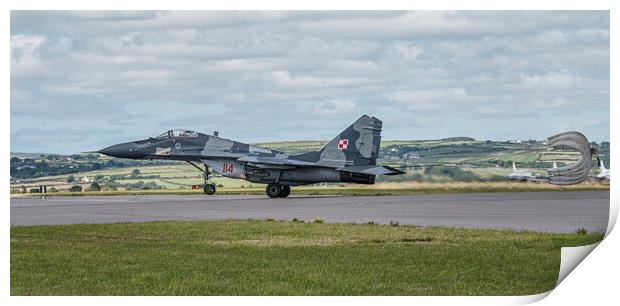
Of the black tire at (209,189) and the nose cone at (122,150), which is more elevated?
the nose cone at (122,150)

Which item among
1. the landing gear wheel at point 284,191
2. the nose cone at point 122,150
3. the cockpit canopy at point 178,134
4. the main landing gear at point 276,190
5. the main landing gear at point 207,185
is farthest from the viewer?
the main landing gear at point 207,185

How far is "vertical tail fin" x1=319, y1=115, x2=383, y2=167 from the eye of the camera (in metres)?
44.6

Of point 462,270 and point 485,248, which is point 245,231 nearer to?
point 485,248

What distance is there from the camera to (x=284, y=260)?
1866cm

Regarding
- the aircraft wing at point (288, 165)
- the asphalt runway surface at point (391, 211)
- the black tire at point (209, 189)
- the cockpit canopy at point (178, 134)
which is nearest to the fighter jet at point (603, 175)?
the asphalt runway surface at point (391, 211)

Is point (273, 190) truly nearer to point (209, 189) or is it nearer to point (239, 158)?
point (239, 158)

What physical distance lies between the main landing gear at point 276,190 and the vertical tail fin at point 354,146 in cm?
203

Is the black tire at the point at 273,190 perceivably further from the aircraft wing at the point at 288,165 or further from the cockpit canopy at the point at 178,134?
the cockpit canopy at the point at 178,134

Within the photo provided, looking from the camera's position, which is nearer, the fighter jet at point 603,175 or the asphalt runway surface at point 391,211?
the asphalt runway surface at point 391,211

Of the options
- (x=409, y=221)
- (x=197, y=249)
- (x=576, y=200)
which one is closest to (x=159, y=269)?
(x=197, y=249)

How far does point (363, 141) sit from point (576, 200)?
10.8 metres

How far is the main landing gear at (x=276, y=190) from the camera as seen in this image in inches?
1770

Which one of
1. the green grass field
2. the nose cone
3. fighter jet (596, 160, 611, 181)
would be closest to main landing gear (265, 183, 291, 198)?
the nose cone

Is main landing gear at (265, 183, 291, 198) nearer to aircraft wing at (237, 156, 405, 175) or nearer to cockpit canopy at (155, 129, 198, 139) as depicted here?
aircraft wing at (237, 156, 405, 175)
